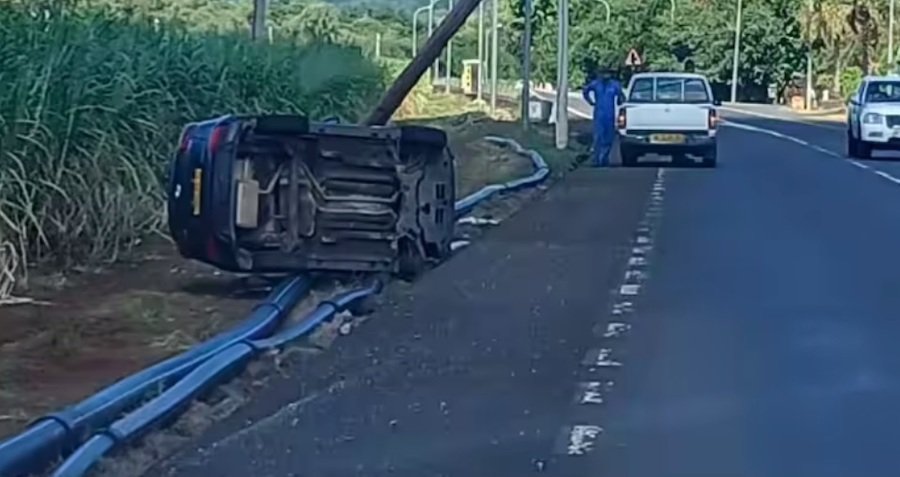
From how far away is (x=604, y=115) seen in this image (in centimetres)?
3719

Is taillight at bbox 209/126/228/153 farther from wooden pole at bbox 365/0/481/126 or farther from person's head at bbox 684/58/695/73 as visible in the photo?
person's head at bbox 684/58/695/73

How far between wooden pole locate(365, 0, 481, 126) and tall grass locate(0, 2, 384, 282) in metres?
1.69

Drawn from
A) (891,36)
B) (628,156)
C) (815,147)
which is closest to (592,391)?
(628,156)

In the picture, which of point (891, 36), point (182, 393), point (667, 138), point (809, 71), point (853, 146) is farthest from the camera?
point (809, 71)

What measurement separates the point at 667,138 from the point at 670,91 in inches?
44.0

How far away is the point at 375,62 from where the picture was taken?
3541 cm

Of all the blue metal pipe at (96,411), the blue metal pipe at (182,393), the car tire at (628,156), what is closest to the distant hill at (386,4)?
the car tire at (628,156)

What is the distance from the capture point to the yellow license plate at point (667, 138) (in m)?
36.5

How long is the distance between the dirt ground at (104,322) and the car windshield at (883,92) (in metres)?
25.2

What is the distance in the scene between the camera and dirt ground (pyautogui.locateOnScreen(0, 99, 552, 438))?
10773mm

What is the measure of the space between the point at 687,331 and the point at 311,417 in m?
3.98

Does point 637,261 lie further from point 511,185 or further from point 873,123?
point 873,123

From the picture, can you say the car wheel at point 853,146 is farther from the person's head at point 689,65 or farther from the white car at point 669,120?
the person's head at point 689,65

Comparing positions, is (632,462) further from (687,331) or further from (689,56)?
(689,56)
